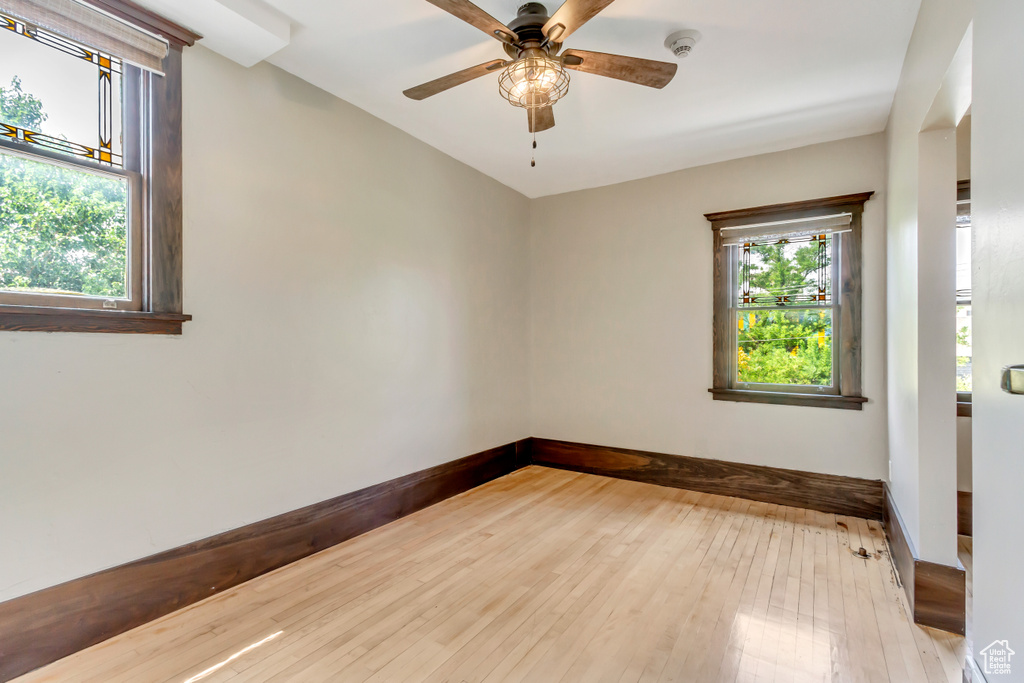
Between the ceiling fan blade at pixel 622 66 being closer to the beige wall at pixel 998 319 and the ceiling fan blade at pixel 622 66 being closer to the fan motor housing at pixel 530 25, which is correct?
the fan motor housing at pixel 530 25

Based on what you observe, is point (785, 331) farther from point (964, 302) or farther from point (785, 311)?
point (964, 302)

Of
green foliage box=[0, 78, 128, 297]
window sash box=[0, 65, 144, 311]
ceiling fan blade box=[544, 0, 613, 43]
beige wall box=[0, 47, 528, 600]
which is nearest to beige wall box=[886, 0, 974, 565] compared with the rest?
ceiling fan blade box=[544, 0, 613, 43]

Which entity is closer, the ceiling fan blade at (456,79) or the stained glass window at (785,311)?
the ceiling fan blade at (456,79)

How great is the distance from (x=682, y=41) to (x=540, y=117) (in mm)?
798

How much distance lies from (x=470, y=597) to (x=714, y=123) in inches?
136

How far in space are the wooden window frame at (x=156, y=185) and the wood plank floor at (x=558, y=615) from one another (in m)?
1.39

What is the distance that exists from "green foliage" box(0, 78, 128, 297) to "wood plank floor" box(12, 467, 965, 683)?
1.53 meters

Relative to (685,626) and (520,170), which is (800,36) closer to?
(520,170)

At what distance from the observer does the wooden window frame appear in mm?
2150

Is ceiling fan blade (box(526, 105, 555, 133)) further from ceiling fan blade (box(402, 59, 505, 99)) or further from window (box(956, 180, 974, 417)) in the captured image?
window (box(956, 180, 974, 417))

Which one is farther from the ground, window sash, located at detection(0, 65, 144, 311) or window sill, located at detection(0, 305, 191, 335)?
window sash, located at detection(0, 65, 144, 311)

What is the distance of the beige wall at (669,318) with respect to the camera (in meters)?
3.54

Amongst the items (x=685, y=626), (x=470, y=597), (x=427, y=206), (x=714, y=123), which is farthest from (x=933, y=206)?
(x=427, y=206)

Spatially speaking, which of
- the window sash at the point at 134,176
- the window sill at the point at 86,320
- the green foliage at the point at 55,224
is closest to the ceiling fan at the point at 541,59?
the window sash at the point at 134,176
